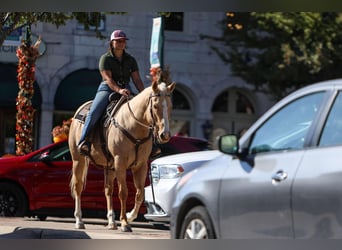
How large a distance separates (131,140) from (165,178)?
0.57 m

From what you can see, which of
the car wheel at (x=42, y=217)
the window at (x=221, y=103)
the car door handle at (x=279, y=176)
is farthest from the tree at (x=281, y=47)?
the car door handle at (x=279, y=176)

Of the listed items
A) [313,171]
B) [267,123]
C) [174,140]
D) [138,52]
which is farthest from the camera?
[174,140]

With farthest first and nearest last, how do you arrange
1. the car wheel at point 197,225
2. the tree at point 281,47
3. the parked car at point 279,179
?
1. the tree at point 281,47
2. the car wheel at point 197,225
3. the parked car at point 279,179

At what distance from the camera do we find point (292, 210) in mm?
5840

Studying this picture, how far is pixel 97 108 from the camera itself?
9.08 metres

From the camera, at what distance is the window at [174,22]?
33.2 feet

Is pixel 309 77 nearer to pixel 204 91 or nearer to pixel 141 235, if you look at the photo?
pixel 204 91

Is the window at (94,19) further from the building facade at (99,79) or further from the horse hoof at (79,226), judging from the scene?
Answer: the horse hoof at (79,226)

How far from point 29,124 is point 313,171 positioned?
5.23 metres

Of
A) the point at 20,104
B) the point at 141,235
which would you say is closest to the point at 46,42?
the point at 20,104

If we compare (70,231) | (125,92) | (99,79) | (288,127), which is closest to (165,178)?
(125,92)

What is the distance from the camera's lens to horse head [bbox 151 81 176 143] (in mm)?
8336

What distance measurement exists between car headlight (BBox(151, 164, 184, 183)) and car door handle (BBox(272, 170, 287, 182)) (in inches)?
103

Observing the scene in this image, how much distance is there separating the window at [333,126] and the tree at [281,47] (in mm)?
4873
